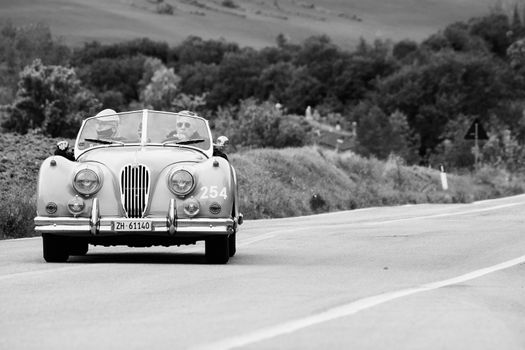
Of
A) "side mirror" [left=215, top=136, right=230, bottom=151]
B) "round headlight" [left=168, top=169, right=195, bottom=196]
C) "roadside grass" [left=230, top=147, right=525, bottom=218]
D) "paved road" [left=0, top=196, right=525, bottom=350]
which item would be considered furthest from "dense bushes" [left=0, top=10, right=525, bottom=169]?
"round headlight" [left=168, top=169, right=195, bottom=196]

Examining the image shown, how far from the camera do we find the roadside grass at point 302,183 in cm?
2454

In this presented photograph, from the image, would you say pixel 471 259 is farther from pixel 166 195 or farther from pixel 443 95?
pixel 443 95

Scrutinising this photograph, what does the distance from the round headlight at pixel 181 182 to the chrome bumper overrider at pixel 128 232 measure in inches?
5.8

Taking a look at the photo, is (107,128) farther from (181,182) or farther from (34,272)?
(34,272)

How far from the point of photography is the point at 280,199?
30031 millimetres

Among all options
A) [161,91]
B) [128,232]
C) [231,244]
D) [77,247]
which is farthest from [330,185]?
[161,91]

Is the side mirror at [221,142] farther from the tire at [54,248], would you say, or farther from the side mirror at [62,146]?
the tire at [54,248]

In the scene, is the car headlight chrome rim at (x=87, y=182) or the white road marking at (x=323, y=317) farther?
the car headlight chrome rim at (x=87, y=182)

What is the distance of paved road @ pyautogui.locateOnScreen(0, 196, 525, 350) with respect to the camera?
26.6ft

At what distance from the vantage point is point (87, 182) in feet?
46.8

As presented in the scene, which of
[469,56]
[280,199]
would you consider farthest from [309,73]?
[280,199]

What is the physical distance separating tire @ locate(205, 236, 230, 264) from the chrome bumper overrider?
224 mm

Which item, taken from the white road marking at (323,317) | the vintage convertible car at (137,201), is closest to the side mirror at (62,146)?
the vintage convertible car at (137,201)

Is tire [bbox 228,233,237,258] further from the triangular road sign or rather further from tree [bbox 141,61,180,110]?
tree [bbox 141,61,180,110]
